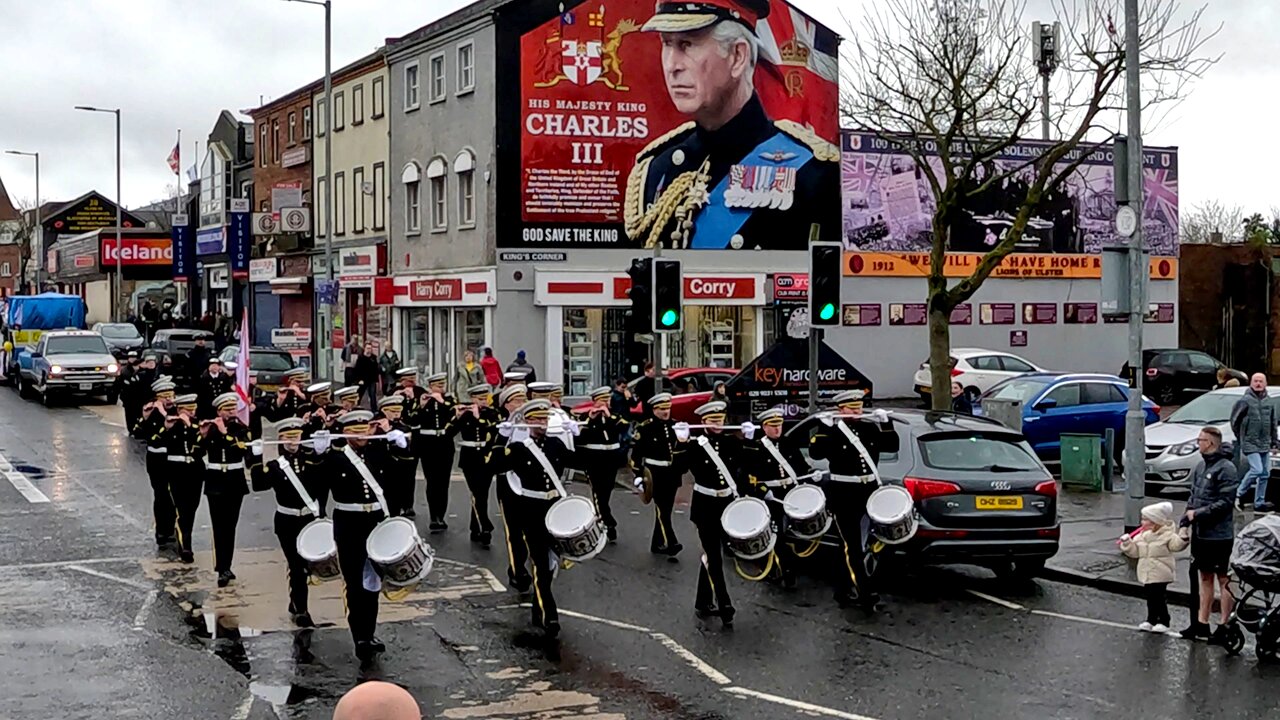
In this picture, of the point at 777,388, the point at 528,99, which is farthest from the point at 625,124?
the point at 777,388

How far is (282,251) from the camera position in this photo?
164ft

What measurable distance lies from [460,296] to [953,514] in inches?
966

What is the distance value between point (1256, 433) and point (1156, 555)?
7872 millimetres

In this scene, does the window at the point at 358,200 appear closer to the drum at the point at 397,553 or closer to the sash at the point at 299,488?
the sash at the point at 299,488

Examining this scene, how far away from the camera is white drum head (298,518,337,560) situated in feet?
37.2

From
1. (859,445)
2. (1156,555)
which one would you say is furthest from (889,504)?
(1156,555)

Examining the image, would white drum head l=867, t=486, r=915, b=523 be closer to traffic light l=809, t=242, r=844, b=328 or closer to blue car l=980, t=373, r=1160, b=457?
traffic light l=809, t=242, r=844, b=328

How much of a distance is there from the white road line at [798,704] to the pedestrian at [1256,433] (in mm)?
11238

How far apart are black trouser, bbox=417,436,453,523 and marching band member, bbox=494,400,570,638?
5053 millimetres

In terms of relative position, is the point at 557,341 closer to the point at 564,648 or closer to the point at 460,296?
the point at 460,296

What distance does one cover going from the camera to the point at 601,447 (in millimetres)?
16266

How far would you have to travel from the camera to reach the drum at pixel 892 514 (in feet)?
40.9

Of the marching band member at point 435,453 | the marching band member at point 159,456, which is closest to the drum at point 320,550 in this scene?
the marching band member at point 159,456

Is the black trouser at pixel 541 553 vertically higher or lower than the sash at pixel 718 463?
lower
